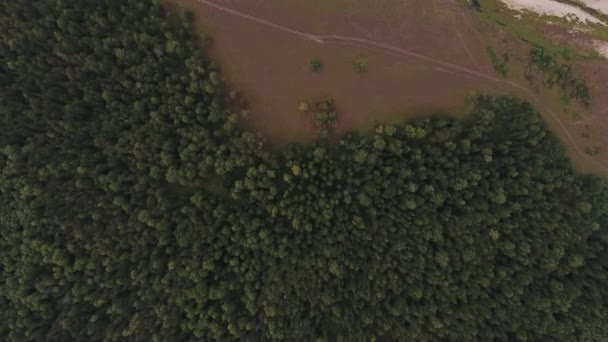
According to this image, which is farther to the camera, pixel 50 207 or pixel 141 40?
pixel 141 40

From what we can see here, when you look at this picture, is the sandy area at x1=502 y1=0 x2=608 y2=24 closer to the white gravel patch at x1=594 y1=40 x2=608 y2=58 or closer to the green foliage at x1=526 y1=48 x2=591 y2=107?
the white gravel patch at x1=594 y1=40 x2=608 y2=58

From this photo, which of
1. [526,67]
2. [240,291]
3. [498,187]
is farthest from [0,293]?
[526,67]

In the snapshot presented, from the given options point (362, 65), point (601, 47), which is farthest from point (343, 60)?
point (601, 47)

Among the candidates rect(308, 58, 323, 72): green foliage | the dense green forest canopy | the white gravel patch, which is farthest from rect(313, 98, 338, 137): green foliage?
the white gravel patch

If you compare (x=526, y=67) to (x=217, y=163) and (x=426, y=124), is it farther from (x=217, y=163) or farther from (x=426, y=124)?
(x=217, y=163)

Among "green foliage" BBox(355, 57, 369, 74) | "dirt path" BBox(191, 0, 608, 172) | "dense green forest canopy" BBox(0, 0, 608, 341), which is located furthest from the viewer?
"dirt path" BBox(191, 0, 608, 172)

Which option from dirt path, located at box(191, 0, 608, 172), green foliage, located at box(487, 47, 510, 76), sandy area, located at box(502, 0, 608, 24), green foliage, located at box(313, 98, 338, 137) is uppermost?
sandy area, located at box(502, 0, 608, 24)

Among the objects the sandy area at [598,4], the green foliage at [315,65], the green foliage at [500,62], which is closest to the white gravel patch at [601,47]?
the sandy area at [598,4]
